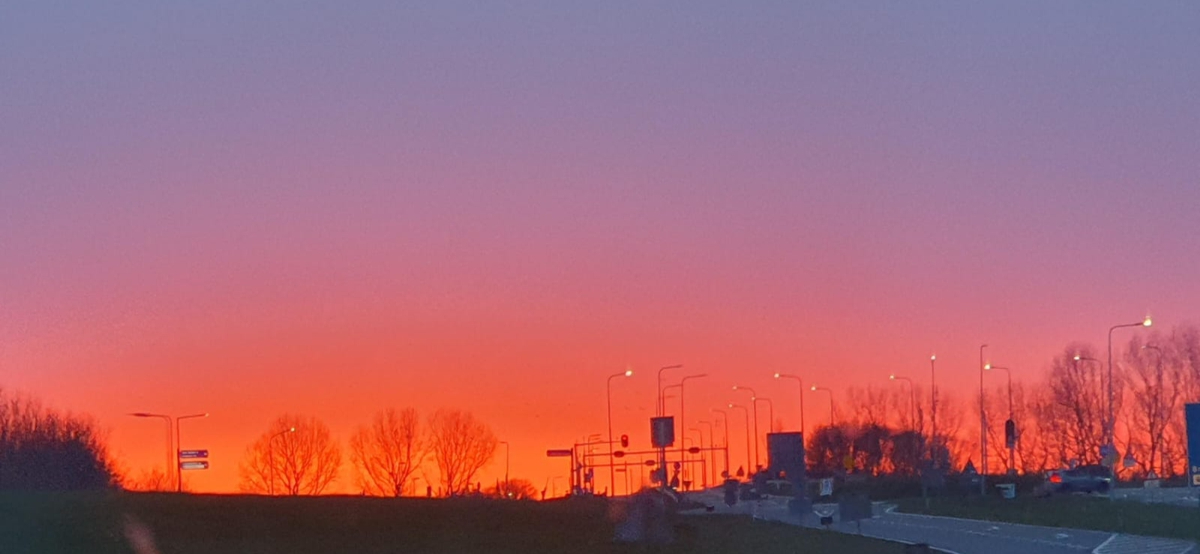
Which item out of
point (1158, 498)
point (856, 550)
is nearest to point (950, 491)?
point (1158, 498)

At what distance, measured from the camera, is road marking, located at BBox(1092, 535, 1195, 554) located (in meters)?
40.4

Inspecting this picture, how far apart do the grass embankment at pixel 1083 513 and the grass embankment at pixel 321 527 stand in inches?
548

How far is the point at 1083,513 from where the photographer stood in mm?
56469

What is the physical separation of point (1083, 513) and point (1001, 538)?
972 cm

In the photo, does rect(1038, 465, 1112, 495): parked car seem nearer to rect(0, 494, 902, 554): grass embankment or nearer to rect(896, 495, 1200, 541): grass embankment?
rect(896, 495, 1200, 541): grass embankment

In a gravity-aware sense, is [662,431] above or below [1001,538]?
above

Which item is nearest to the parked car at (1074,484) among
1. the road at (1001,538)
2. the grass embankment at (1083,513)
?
the grass embankment at (1083,513)

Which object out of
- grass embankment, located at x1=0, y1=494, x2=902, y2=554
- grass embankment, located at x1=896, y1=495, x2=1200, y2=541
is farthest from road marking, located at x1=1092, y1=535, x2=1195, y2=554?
grass embankment, located at x1=0, y1=494, x2=902, y2=554

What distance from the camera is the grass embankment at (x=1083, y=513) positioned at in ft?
156

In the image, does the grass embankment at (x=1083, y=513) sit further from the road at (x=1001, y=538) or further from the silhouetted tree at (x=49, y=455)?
the silhouetted tree at (x=49, y=455)

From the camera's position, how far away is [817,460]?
15412 centimetres

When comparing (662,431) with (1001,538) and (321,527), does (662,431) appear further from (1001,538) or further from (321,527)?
(321,527)

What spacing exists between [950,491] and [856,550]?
186 feet

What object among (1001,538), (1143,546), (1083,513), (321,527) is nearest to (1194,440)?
(1143,546)
